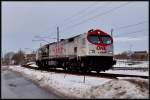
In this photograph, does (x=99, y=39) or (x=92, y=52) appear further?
(x=99, y=39)

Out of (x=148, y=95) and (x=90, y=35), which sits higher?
(x=90, y=35)

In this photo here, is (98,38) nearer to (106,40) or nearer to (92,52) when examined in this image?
(106,40)

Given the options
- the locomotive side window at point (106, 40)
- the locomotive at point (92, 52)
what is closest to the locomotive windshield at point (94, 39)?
the locomotive at point (92, 52)

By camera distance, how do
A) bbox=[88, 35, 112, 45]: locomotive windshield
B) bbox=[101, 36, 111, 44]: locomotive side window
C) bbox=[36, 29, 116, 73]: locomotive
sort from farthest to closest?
1. bbox=[101, 36, 111, 44]: locomotive side window
2. bbox=[88, 35, 112, 45]: locomotive windshield
3. bbox=[36, 29, 116, 73]: locomotive

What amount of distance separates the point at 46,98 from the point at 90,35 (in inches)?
648

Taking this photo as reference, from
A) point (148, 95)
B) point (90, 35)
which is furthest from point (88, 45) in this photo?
point (148, 95)

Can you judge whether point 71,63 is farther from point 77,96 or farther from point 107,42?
point 77,96

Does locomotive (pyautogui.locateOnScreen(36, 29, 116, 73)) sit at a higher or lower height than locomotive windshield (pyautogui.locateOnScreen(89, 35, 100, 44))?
lower

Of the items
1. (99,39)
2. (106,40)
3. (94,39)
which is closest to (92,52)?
(94,39)

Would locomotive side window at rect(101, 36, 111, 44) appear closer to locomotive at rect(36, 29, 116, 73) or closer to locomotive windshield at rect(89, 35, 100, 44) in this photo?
locomotive at rect(36, 29, 116, 73)

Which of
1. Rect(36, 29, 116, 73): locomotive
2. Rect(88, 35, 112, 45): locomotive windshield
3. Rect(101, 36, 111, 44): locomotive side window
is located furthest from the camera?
Rect(101, 36, 111, 44): locomotive side window

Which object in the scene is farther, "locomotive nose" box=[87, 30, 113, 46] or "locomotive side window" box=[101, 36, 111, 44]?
"locomotive side window" box=[101, 36, 111, 44]

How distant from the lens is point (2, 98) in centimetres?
1706

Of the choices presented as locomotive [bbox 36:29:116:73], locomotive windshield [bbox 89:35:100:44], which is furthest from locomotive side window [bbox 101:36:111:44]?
locomotive windshield [bbox 89:35:100:44]
